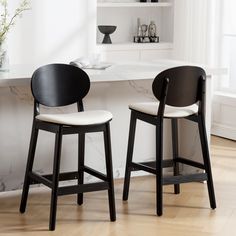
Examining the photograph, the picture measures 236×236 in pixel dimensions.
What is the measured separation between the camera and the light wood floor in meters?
4.25

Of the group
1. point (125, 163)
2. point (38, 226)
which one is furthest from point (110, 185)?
point (125, 163)

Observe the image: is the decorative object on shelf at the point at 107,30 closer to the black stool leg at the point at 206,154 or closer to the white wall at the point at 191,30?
the white wall at the point at 191,30

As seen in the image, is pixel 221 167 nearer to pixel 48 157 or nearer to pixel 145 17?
pixel 48 157

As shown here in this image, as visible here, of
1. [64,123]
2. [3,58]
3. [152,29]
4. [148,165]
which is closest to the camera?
[64,123]

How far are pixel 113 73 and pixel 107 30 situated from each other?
2.81 m

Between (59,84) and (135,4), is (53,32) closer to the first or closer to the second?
(135,4)

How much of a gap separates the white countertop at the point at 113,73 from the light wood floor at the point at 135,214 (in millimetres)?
874

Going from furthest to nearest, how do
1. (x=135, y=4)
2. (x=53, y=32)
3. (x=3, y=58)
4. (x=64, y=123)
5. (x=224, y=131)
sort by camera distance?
(x=135, y=4) → (x=224, y=131) → (x=53, y=32) → (x=3, y=58) → (x=64, y=123)

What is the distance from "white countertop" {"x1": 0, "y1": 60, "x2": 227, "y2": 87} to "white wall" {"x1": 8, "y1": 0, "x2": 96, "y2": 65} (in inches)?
62.3

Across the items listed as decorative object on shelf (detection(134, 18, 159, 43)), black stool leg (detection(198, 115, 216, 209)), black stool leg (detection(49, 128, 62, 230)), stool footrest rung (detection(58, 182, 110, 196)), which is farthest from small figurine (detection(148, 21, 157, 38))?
black stool leg (detection(49, 128, 62, 230))

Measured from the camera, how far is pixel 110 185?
175 inches

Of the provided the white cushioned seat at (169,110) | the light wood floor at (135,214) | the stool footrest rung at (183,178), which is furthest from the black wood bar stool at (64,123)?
the stool footrest rung at (183,178)

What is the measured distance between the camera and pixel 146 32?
26.0ft

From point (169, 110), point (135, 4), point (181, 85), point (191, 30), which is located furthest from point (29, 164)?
point (135, 4)
